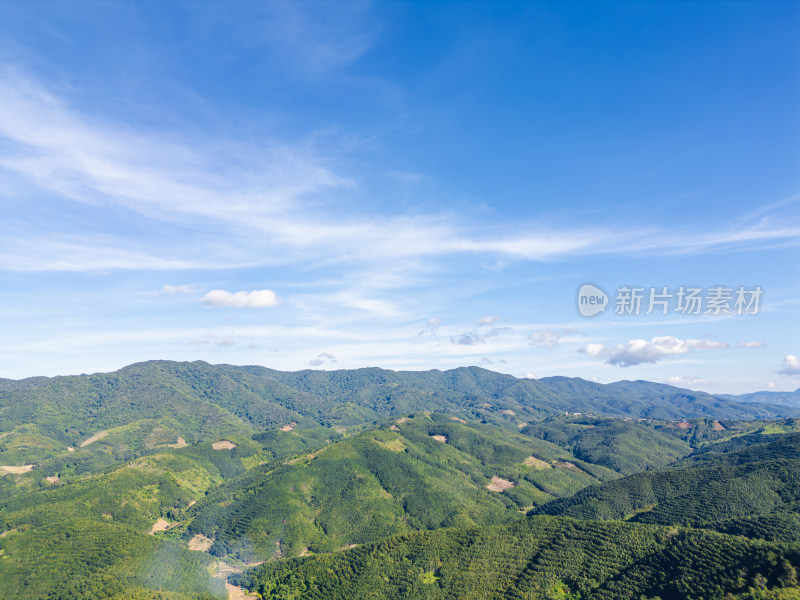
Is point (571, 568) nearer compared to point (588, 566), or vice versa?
point (588, 566)

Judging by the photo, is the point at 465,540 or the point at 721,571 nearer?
the point at 721,571

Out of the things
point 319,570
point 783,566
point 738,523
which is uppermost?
point 783,566

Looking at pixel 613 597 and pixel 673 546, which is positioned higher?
pixel 673 546

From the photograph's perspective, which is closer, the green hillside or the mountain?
the mountain

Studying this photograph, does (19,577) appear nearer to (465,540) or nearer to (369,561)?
(369,561)

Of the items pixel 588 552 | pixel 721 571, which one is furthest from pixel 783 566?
pixel 588 552

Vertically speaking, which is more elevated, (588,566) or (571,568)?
(588,566)

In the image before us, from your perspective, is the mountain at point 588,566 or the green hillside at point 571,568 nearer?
the mountain at point 588,566

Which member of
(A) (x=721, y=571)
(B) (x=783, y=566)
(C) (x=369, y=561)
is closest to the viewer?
(B) (x=783, y=566)

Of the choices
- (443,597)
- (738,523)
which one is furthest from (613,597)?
(738,523)

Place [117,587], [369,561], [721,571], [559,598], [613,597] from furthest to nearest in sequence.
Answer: [369,561] < [117,587] < [559,598] < [613,597] < [721,571]
